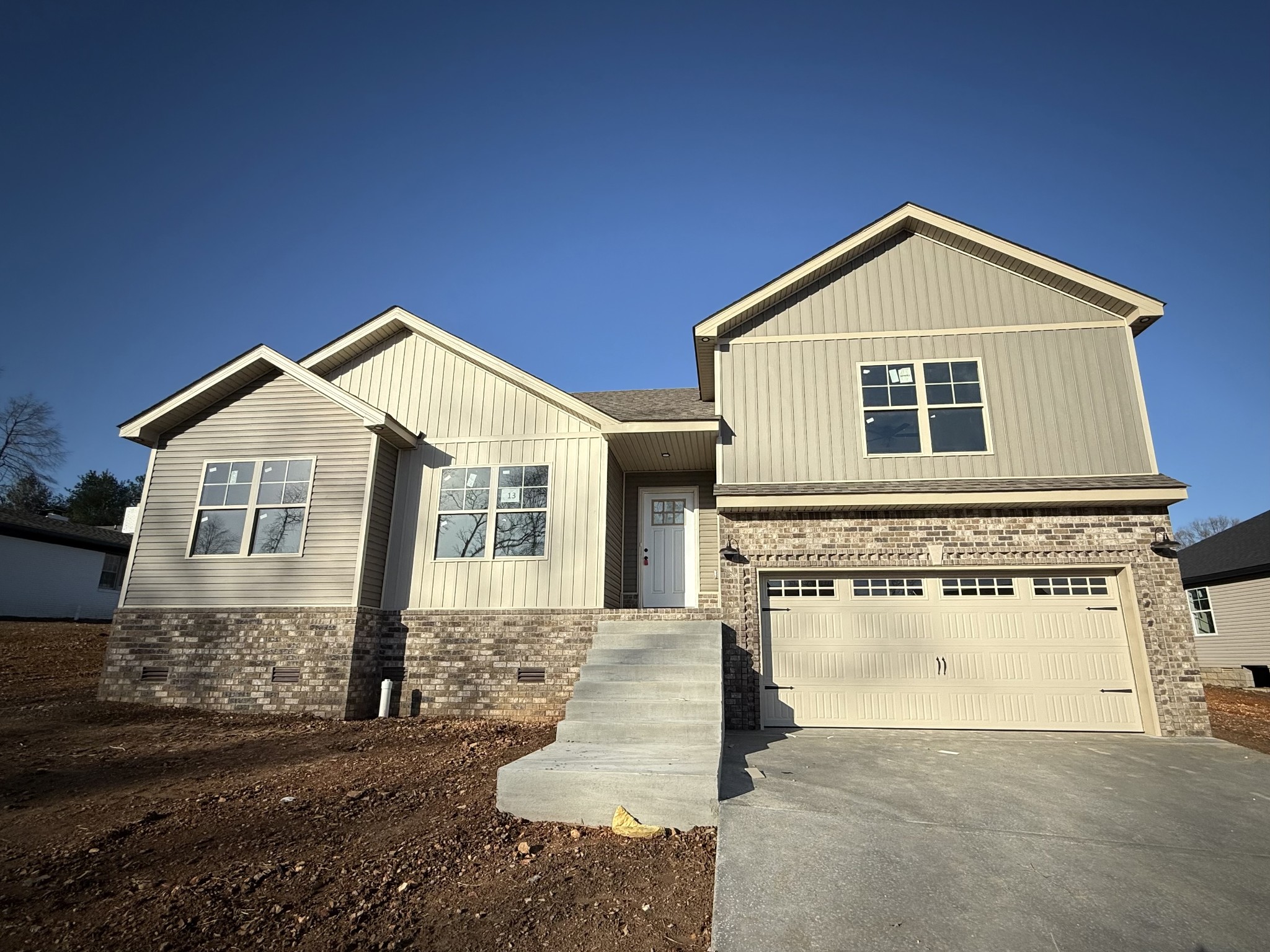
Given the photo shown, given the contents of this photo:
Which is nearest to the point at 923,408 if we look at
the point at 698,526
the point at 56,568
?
the point at 698,526

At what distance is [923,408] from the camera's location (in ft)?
32.1

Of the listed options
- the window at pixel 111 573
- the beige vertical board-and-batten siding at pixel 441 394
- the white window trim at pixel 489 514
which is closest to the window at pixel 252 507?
the beige vertical board-and-batten siding at pixel 441 394

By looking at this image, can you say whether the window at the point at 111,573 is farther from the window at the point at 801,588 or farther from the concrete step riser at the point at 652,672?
the window at the point at 801,588

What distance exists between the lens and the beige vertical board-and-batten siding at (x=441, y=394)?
10797 mm

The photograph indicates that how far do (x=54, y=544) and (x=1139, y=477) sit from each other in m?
27.1

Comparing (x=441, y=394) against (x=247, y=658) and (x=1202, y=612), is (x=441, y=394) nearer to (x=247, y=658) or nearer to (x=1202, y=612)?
(x=247, y=658)

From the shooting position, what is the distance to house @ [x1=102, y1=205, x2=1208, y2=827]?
29.0 ft

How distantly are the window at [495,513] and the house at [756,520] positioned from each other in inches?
1.6

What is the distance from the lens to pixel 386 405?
444 inches

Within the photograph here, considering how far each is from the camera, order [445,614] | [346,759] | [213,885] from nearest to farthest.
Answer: [213,885]
[346,759]
[445,614]

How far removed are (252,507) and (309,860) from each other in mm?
7514

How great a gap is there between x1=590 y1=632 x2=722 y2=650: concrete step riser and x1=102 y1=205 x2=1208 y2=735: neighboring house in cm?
67

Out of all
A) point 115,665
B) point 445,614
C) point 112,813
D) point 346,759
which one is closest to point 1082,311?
point 445,614

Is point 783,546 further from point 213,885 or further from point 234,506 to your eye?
point 234,506
